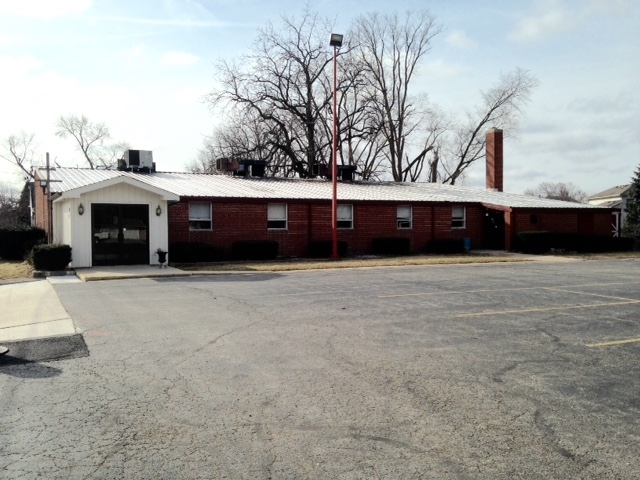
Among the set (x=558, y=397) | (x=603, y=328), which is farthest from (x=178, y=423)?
(x=603, y=328)

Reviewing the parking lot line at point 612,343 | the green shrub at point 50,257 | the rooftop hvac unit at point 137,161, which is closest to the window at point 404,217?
the rooftop hvac unit at point 137,161

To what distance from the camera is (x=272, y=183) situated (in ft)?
103

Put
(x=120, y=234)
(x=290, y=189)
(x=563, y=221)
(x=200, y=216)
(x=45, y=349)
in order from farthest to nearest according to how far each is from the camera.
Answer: (x=563, y=221)
(x=290, y=189)
(x=200, y=216)
(x=120, y=234)
(x=45, y=349)

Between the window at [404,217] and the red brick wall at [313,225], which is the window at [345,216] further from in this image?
the window at [404,217]

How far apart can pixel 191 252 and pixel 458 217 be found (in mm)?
15888

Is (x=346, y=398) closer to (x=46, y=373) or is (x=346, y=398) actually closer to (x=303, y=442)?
(x=303, y=442)

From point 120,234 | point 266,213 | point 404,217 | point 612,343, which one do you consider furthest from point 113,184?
point 612,343

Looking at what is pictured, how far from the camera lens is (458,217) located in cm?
3170

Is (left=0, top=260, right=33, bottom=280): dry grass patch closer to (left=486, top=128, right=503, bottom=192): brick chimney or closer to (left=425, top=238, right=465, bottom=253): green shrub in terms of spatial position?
(left=425, top=238, right=465, bottom=253): green shrub

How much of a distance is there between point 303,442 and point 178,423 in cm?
112

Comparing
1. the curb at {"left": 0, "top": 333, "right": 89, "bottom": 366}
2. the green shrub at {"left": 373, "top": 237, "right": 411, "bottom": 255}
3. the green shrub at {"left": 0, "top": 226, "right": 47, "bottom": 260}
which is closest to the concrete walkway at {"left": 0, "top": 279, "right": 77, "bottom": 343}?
the curb at {"left": 0, "top": 333, "right": 89, "bottom": 366}

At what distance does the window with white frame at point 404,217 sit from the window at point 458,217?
9.47ft

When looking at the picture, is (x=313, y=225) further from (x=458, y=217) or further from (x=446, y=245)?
(x=458, y=217)

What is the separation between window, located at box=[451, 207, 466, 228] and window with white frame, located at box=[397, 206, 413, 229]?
2.89m
